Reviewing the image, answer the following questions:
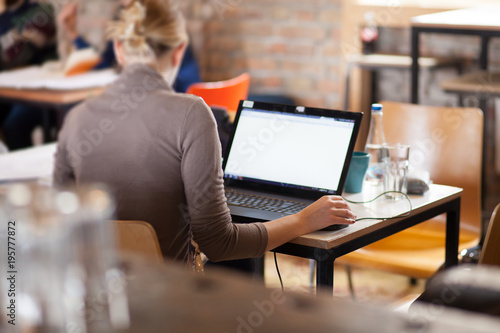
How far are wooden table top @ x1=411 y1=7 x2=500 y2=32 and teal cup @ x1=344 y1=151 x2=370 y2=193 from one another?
1623 mm

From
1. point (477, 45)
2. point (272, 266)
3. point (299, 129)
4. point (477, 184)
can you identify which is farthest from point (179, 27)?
point (477, 45)

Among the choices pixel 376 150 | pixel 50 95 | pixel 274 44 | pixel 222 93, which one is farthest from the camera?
pixel 274 44

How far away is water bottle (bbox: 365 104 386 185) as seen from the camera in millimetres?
2125

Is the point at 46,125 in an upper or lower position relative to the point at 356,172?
lower

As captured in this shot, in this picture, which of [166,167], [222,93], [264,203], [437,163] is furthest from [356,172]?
[222,93]

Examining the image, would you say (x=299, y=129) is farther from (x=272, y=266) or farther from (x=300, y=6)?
(x=300, y=6)

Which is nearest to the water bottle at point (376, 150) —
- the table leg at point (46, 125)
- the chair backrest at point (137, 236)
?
the chair backrest at point (137, 236)

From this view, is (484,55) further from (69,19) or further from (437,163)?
(69,19)

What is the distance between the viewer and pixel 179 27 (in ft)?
6.02

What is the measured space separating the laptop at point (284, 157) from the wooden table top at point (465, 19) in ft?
5.68

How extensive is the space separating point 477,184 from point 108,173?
4.59ft

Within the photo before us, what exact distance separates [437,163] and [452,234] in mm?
511

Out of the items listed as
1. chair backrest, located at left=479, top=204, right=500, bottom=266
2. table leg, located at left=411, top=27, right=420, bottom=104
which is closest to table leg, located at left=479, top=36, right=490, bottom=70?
table leg, located at left=411, top=27, right=420, bottom=104

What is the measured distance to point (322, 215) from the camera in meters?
1.69
